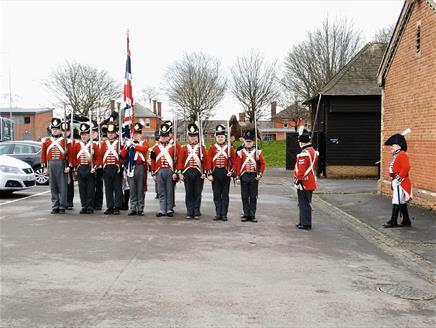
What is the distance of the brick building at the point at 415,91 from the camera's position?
1394 cm

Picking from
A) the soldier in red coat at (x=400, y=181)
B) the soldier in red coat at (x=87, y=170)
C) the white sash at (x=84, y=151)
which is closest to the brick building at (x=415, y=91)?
the soldier in red coat at (x=400, y=181)

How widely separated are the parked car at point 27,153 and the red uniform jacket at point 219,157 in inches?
394

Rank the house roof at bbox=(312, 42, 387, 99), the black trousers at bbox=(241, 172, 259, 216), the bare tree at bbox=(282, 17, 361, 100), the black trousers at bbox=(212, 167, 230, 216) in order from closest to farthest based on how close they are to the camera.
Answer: the black trousers at bbox=(241, 172, 259, 216) < the black trousers at bbox=(212, 167, 230, 216) < the house roof at bbox=(312, 42, 387, 99) < the bare tree at bbox=(282, 17, 361, 100)

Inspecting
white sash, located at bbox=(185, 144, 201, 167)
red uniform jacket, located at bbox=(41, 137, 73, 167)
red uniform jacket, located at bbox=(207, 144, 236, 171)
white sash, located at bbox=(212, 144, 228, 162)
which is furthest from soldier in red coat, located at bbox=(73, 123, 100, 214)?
white sash, located at bbox=(212, 144, 228, 162)

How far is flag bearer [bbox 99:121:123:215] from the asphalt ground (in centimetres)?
87

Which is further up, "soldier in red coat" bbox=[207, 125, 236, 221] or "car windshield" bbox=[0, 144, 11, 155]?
"car windshield" bbox=[0, 144, 11, 155]

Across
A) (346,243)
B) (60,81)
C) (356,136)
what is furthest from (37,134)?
(346,243)

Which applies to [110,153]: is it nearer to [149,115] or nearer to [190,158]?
[190,158]

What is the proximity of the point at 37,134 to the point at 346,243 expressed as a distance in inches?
2907

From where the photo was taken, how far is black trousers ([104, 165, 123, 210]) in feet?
40.3

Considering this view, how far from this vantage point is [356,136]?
2512 cm

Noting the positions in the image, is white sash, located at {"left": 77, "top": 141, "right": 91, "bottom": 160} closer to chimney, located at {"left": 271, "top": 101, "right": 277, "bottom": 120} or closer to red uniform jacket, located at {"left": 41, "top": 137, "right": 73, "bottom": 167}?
red uniform jacket, located at {"left": 41, "top": 137, "right": 73, "bottom": 167}

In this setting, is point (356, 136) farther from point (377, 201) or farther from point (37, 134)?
point (37, 134)

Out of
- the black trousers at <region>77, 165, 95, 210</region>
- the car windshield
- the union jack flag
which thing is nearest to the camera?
the black trousers at <region>77, 165, 95, 210</region>
